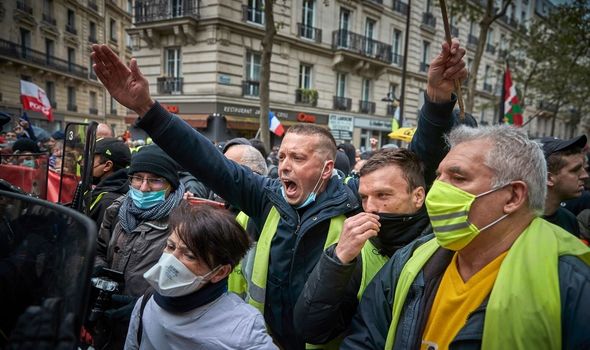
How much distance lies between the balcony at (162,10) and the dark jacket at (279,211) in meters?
16.9

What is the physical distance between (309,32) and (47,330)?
2076cm

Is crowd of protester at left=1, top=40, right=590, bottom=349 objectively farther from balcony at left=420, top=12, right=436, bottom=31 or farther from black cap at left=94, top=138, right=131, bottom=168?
balcony at left=420, top=12, right=436, bottom=31

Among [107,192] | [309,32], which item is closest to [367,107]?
[309,32]

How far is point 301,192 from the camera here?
2.16 meters

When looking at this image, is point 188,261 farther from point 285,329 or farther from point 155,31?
point 155,31

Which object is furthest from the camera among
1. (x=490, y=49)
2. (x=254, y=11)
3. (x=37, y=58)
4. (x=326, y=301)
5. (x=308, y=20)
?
(x=490, y=49)

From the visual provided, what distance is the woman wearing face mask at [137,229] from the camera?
215 centimetres

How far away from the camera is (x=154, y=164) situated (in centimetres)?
257

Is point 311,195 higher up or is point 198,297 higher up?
point 311,195

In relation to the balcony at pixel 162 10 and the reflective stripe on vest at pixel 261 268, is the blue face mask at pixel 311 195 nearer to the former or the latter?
the reflective stripe on vest at pixel 261 268

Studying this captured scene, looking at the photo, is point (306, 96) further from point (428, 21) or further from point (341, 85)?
point (428, 21)

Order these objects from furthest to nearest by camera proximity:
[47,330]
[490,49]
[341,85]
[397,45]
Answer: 1. [490,49]
2. [397,45]
3. [341,85]
4. [47,330]

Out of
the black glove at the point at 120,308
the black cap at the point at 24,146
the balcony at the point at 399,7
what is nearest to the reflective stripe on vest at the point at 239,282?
the black glove at the point at 120,308

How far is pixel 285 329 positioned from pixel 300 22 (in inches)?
761
